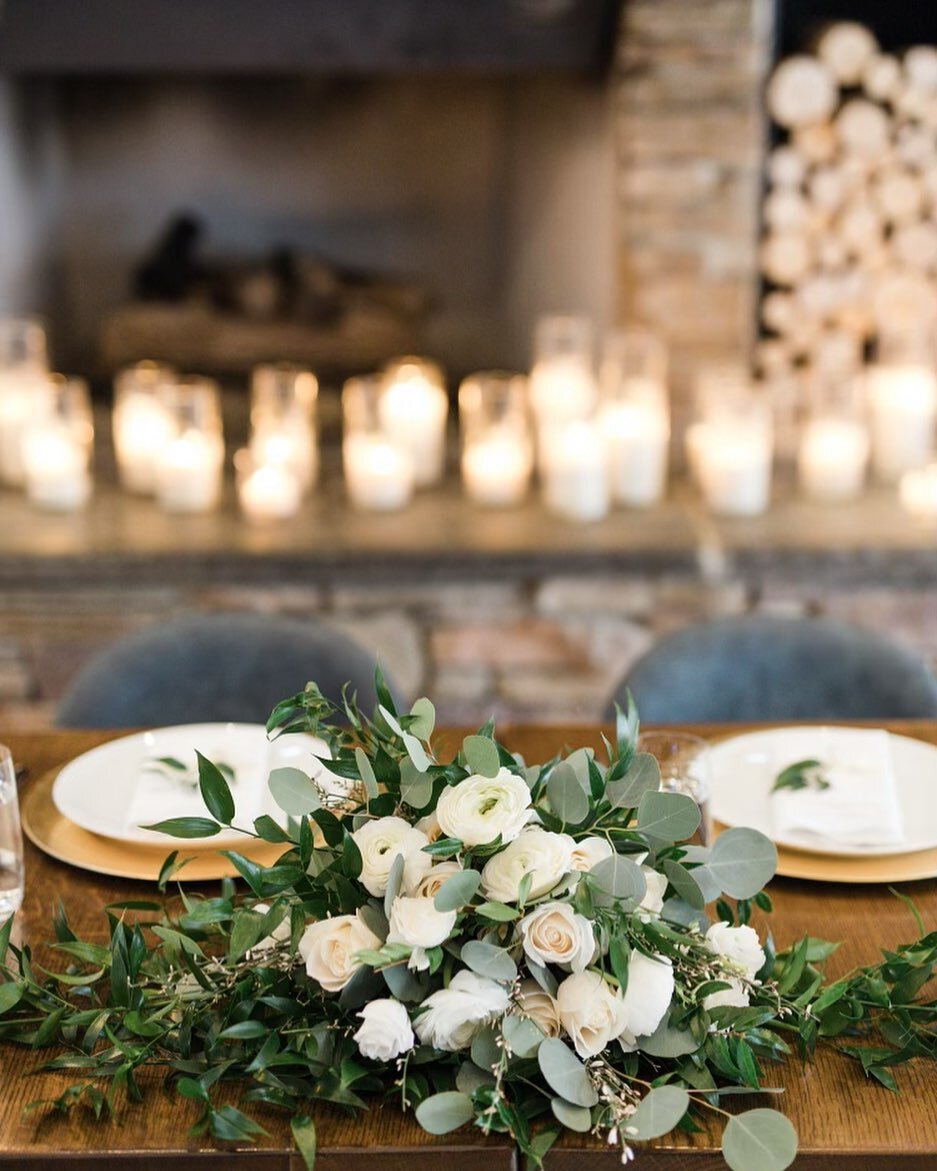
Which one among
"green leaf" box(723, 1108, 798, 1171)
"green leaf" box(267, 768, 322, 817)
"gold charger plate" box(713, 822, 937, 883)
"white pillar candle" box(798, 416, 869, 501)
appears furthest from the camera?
"white pillar candle" box(798, 416, 869, 501)

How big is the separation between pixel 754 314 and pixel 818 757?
1.65m

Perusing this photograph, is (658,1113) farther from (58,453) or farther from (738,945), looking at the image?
(58,453)

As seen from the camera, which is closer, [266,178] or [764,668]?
[764,668]

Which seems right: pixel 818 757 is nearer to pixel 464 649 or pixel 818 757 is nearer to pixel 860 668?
pixel 860 668

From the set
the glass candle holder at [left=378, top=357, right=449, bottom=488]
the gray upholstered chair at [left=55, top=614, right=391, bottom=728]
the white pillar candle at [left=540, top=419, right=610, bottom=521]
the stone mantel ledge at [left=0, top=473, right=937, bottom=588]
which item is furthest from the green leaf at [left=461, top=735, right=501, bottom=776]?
the glass candle holder at [left=378, top=357, right=449, bottom=488]

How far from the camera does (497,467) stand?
2.63m

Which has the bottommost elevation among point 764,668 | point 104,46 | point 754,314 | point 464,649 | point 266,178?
point 464,649

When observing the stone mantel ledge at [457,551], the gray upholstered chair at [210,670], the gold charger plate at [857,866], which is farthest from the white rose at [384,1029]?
the stone mantel ledge at [457,551]

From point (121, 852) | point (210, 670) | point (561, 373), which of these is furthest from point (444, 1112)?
point (561, 373)

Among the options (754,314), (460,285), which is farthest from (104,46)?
(754,314)

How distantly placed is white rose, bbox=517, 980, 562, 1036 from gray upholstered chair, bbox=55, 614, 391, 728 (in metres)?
0.85

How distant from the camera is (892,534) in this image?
2.48 metres

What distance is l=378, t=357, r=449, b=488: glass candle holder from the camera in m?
2.73

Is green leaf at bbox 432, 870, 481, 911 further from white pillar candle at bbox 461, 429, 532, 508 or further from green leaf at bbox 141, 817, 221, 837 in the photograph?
white pillar candle at bbox 461, 429, 532, 508
